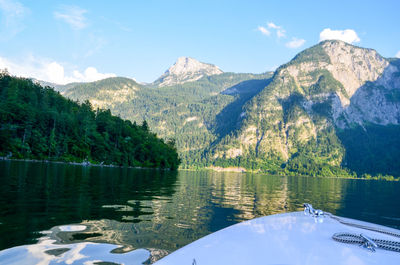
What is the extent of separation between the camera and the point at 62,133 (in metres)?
77.8

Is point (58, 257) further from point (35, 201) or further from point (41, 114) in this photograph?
point (41, 114)

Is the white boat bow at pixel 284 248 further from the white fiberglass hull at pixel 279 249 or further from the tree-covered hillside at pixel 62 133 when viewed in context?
the tree-covered hillside at pixel 62 133

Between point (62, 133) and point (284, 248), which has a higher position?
point (62, 133)

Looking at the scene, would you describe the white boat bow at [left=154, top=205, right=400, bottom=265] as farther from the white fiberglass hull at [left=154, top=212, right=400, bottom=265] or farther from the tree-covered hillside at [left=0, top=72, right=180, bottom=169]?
the tree-covered hillside at [left=0, top=72, right=180, bottom=169]

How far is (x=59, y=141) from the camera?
242 feet

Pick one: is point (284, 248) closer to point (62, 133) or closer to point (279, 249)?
point (279, 249)

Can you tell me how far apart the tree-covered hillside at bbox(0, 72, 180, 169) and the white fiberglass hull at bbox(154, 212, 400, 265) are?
217 feet

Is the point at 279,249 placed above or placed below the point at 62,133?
below

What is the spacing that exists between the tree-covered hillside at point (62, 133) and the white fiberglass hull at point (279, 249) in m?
66.2

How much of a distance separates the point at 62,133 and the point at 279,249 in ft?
276

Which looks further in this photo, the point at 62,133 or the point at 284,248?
the point at 62,133

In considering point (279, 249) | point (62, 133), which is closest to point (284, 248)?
point (279, 249)

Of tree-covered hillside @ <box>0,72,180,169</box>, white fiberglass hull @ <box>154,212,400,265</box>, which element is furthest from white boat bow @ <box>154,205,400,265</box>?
tree-covered hillside @ <box>0,72,180,169</box>

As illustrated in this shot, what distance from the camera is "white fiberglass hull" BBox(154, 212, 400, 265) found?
115 inches
